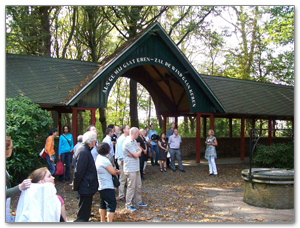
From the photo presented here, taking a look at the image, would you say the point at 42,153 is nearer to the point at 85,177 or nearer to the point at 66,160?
the point at 66,160

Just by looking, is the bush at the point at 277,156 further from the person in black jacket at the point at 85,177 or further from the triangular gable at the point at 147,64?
the person in black jacket at the point at 85,177

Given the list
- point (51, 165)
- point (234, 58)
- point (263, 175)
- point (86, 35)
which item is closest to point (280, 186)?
point (263, 175)

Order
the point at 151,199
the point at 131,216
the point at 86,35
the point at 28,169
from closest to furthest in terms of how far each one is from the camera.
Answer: the point at 131,216 → the point at 151,199 → the point at 28,169 → the point at 86,35

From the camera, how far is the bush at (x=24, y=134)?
318 inches

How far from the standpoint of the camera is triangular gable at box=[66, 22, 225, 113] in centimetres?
1104

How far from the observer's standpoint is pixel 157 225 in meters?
5.24

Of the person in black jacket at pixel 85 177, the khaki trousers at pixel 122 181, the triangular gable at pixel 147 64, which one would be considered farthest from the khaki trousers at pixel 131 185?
the triangular gable at pixel 147 64

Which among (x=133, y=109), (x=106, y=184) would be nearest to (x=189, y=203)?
(x=106, y=184)

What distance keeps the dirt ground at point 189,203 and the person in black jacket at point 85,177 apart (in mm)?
1058

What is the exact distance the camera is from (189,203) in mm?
7371

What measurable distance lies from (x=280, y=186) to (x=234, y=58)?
70.7 ft

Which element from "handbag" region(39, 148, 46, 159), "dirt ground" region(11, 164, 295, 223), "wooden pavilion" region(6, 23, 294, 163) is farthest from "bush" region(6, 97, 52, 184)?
"wooden pavilion" region(6, 23, 294, 163)

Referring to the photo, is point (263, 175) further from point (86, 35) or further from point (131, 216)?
point (86, 35)

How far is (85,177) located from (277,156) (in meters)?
10.8
